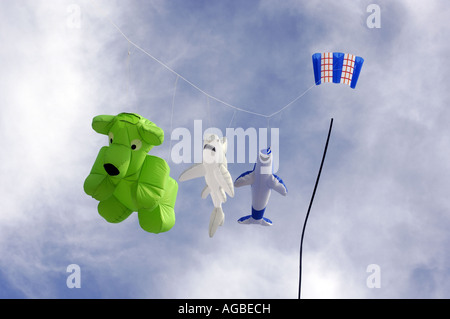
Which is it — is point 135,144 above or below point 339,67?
below

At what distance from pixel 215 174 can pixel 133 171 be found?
5.64 ft

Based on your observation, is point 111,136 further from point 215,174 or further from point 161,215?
point 215,174

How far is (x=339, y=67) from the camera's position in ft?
32.7

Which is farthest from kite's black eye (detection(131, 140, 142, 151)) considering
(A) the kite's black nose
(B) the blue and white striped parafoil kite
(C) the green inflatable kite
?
(B) the blue and white striped parafoil kite

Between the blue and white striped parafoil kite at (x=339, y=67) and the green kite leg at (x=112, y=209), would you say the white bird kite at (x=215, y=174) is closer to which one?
the green kite leg at (x=112, y=209)

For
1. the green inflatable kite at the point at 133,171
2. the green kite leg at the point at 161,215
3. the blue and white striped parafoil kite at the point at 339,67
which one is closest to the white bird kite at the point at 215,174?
the green kite leg at the point at 161,215

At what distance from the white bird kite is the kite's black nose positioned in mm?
1623

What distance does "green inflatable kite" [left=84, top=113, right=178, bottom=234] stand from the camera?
827 cm

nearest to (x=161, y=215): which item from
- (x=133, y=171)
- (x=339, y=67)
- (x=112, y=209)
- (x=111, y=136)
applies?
(x=133, y=171)

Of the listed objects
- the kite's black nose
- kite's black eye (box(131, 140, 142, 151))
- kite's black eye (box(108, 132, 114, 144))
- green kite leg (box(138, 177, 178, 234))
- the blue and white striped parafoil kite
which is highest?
the blue and white striped parafoil kite

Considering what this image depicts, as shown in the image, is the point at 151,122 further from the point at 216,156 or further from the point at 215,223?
the point at 215,223

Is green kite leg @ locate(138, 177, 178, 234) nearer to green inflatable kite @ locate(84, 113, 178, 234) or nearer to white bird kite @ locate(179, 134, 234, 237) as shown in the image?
green inflatable kite @ locate(84, 113, 178, 234)
